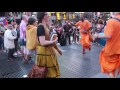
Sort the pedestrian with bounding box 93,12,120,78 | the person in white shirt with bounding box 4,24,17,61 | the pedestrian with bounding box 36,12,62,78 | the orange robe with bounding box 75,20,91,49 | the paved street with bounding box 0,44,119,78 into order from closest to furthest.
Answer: the pedestrian with bounding box 36,12,62,78, the pedestrian with bounding box 93,12,120,78, the paved street with bounding box 0,44,119,78, the person in white shirt with bounding box 4,24,17,61, the orange robe with bounding box 75,20,91,49

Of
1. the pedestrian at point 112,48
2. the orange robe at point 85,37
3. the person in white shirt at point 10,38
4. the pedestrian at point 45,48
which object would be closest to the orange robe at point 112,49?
the pedestrian at point 112,48

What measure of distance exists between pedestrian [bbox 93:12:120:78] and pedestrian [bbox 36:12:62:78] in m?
0.71

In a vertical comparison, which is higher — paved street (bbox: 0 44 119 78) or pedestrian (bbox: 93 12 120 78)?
pedestrian (bbox: 93 12 120 78)

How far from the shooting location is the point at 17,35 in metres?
8.17

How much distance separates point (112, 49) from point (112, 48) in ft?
0.05

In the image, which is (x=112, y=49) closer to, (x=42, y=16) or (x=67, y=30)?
(x=42, y=16)

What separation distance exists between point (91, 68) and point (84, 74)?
0.61 m

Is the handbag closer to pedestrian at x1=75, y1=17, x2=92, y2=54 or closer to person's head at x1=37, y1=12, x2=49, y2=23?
person's head at x1=37, y1=12, x2=49, y2=23

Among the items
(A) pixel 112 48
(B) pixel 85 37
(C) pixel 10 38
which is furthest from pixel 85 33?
(A) pixel 112 48

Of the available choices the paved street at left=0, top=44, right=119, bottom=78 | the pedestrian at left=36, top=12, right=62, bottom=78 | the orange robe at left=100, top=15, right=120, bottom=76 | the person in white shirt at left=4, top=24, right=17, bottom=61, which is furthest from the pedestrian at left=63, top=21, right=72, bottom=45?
the pedestrian at left=36, top=12, right=62, bottom=78

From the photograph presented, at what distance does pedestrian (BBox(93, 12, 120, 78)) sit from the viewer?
467 centimetres

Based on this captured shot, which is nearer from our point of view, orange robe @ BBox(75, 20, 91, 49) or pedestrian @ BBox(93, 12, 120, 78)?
pedestrian @ BBox(93, 12, 120, 78)
